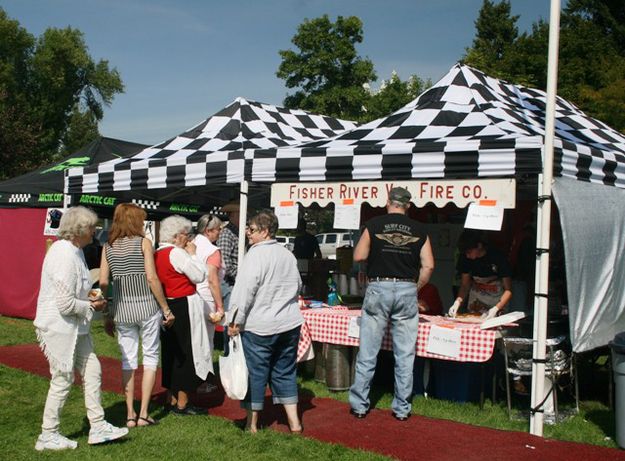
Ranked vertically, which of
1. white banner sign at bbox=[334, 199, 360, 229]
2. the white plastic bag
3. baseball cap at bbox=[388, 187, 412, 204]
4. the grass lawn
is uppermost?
baseball cap at bbox=[388, 187, 412, 204]

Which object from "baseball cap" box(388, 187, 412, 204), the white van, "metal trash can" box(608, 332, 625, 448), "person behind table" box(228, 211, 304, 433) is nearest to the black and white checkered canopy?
A: "baseball cap" box(388, 187, 412, 204)

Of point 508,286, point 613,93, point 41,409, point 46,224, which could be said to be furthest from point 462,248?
point 613,93

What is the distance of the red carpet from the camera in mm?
4367

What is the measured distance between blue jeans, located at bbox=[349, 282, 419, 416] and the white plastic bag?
1009 mm

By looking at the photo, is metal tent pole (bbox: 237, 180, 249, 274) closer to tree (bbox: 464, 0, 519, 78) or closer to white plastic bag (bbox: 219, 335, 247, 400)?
white plastic bag (bbox: 219, 335, 247, 400)

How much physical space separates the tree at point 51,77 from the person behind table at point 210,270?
29766mm

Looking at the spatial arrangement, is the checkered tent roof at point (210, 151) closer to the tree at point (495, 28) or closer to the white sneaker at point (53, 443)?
the white sneaker at point (53, 443)

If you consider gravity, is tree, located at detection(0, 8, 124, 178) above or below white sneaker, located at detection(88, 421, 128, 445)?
above

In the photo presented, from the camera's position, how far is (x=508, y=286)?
598cm

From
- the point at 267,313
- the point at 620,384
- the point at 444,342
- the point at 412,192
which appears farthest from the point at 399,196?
the point at 620,384

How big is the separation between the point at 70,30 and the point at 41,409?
38.0 metres

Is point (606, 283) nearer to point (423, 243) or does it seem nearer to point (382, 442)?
point (423, 243)

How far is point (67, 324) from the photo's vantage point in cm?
412

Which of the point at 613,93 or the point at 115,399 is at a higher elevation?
the point at 613,93
